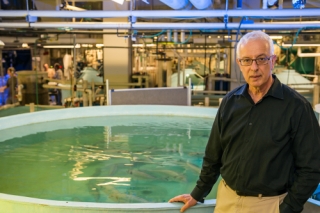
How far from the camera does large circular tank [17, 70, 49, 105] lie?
289 inches

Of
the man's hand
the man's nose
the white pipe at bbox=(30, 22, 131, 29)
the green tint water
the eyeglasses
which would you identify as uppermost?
the white pipe at bbox=(30, 22, 131, 29)

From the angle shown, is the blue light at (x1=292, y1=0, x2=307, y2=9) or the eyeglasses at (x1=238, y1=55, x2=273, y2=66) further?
the blue light at (x1=292, y1=0, x2=307, y2=9)

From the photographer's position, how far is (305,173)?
3.34 feet

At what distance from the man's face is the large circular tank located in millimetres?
6853

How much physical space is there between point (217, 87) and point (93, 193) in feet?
19.5

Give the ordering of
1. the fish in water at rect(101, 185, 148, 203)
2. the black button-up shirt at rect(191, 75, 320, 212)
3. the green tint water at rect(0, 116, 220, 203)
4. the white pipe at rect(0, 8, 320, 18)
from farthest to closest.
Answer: the white pipe at rect(0, 8, 320, 18)
the green tint water at rect(0, 116, 220, 203)
the fish in water at rect(101, 185, 148, 203)
the black button-up shirt at rect(191, 75, 320, 212)

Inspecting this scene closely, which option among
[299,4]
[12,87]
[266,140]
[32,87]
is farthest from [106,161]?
[32,87]

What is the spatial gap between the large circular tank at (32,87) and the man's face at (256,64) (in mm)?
6853

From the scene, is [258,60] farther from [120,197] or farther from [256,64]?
[120,197]

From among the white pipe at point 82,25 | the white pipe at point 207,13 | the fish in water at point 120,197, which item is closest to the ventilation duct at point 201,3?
the white pipe at point 207,13

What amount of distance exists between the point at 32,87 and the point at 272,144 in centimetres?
714

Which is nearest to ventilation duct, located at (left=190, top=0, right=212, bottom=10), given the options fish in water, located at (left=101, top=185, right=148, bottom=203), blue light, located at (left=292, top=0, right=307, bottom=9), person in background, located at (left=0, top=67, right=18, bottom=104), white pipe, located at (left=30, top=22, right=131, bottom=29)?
blue light, located at (left=292, top=0, right=307, bottom=9)

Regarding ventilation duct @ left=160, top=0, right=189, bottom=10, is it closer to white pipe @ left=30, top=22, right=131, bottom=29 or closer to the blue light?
white pipe @ left=30, top=22, right=131, bottom=29

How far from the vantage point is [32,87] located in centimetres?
745
